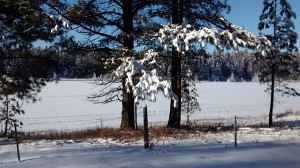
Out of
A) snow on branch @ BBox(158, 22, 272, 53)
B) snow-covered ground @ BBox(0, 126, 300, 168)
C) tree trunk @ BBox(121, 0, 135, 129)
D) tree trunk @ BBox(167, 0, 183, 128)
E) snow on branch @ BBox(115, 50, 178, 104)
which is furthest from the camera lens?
tree trunk @ BBox(167, 0, 183, 128)

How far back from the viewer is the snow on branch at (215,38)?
335 inches

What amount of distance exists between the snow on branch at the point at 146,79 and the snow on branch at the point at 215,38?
2.36ft

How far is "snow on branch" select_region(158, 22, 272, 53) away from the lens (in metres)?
8.52

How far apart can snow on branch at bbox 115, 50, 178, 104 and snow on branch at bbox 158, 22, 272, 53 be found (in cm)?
72

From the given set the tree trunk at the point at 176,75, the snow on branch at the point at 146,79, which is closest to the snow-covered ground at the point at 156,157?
the snow on branch at the point at 146,79

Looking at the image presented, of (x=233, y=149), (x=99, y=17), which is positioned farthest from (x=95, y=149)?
(x=99, y=17)

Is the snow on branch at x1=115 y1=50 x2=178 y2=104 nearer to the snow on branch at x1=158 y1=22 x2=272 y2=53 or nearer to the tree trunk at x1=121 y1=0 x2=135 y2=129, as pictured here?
the snow on branch at x1=158 y1=22 x2=272 y2=53

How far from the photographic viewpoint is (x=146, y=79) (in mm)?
8344

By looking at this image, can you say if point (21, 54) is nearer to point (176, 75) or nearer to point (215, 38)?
point (176, 75)

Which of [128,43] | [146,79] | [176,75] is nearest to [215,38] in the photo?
[146,79]

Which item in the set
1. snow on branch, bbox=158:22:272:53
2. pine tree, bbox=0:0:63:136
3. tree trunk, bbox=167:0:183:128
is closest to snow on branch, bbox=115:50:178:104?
snow on branch, bbox=158:22:272:53

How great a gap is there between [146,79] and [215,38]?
1.78 metres

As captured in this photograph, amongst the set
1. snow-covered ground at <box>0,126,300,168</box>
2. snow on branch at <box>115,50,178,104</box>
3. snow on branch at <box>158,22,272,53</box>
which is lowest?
snow-covered ground at <box>0,126,300,168</box>

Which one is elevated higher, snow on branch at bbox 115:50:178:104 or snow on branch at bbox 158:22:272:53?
snow on branch at bbox 158:22:272:53
